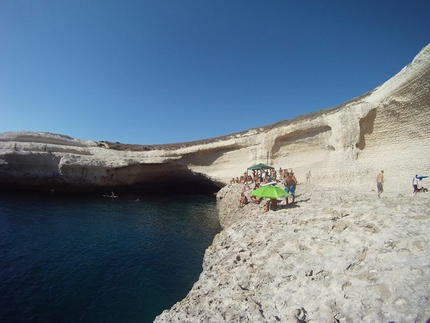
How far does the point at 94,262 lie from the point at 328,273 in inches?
403

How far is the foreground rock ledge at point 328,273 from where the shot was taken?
4199 mm

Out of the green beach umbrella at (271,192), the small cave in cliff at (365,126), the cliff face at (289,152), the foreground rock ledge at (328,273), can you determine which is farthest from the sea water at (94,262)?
the small cave in cliff at (365,126)

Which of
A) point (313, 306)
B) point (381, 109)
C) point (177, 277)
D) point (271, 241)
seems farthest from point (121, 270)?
point (381, 109)

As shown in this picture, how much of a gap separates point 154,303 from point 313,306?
19.3 ft

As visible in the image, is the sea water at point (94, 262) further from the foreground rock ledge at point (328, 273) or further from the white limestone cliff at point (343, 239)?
the foreground rock ledge at point (328, 273)

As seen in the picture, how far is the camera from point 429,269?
14.4 feet

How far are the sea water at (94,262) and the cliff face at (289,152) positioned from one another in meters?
7.20

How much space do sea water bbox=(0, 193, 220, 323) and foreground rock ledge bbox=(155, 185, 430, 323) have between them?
3.25m

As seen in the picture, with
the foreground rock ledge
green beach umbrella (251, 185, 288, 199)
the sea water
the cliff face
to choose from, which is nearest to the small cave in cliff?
the cliff face

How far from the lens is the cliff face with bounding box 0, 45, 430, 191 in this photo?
1409 centimetres

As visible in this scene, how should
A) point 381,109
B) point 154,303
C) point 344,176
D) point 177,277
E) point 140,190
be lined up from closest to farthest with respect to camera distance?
point 154,303
point 177,277
point 381,109
point 344,176
point 140,190

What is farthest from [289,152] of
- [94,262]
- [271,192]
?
[94,262]

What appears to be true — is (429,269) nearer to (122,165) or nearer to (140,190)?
(122,165)

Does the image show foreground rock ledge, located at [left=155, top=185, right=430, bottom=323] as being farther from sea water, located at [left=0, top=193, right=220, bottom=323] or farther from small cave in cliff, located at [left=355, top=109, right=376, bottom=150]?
small cave in cliff, located at [left=355, top=109, right=376, bottom=150]
